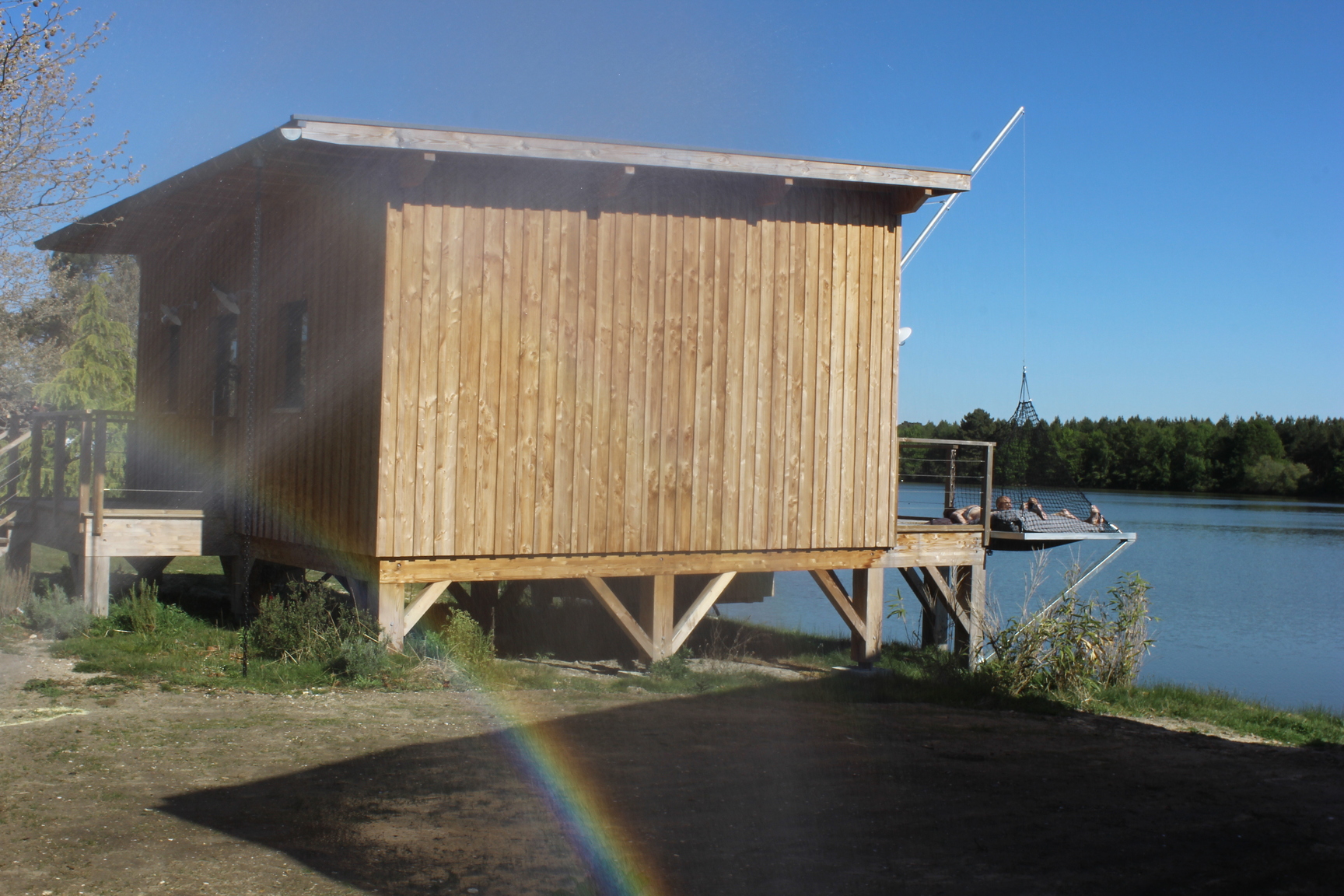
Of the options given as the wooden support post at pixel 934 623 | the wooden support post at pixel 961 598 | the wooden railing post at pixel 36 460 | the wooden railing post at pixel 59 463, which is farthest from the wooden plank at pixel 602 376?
the wooden railing post at pixel 36 460

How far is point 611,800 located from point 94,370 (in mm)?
23086

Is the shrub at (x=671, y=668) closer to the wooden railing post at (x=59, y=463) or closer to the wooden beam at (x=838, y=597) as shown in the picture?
the wooden beam at (x=838, y=597)

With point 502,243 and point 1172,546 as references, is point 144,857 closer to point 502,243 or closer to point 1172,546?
point 502,243

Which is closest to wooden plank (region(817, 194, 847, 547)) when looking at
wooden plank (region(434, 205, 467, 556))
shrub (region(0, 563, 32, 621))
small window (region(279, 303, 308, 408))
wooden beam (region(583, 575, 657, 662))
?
wooden beam (region(583, 575, 657, 662))

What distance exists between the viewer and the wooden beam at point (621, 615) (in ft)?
32.8

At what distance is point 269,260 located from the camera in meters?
11.2

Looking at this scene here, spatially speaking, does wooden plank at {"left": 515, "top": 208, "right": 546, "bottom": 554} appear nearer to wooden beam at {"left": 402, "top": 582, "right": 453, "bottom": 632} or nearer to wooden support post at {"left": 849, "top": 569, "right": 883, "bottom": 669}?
wooden beam at {"left": 402, "top": 582, "right": 453, "bottom": 632}

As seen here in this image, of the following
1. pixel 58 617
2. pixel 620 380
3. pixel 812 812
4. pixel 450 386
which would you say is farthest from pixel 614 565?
pixel 58 617

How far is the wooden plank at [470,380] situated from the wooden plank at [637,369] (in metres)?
1.39

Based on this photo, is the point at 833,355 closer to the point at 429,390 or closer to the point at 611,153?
the point at 611,153

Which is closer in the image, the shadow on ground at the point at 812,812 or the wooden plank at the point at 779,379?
the shadow on ground at the point at 812,812

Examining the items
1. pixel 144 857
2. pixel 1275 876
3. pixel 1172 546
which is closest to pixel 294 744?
pixel 144 857

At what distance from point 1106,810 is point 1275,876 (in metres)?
1.16

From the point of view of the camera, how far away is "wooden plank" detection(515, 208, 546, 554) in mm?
9500
